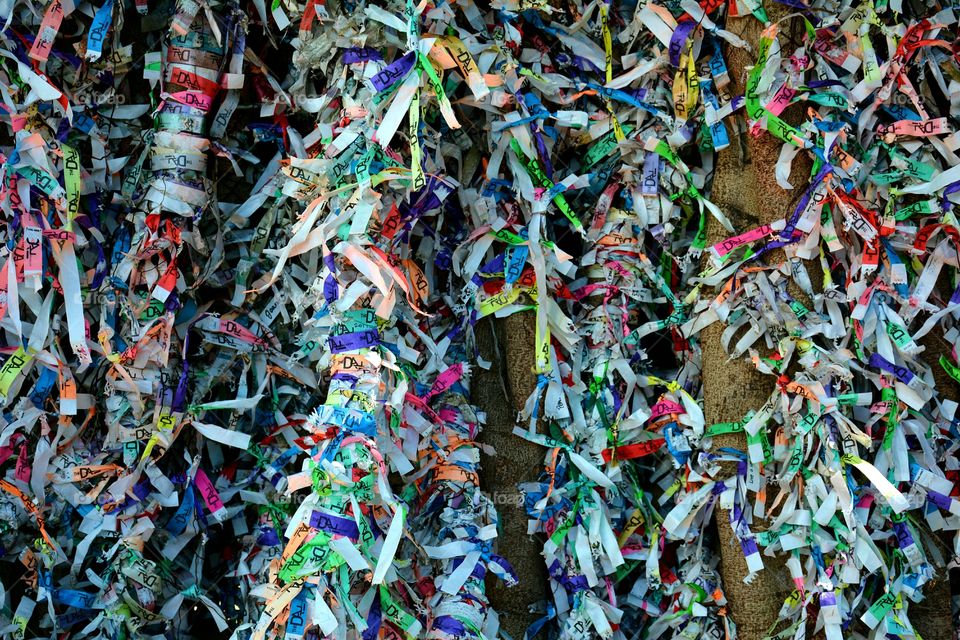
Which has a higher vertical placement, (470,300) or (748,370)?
(470,300)

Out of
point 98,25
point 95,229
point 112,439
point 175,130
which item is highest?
point 98,25

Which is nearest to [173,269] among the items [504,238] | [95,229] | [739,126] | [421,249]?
[95,229]

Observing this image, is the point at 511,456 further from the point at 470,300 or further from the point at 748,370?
the point at 748,370

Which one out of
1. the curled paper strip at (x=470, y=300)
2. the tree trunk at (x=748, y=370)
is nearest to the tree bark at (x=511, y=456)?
the curled paper strip at (x=470, y=300)

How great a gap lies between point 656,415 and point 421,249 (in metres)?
0.43

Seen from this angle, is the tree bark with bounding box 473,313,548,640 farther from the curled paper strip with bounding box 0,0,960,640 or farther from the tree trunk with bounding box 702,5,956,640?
the tree trunk with bounding box 702,5,956,640

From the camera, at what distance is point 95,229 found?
5.36 ft

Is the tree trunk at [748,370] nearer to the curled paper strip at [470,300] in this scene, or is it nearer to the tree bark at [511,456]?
the curled paper strip at [470,300]

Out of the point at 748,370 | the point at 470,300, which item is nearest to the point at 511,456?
the point at 470,300

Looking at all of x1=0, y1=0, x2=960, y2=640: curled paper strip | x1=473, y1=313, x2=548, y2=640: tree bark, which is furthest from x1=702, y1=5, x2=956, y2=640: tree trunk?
x1=473, y1=313, x2=548, y2=640: tree bark

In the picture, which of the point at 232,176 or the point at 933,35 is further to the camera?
the point at 232,176

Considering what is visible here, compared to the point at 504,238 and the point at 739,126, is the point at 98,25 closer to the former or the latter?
the point at 504,238

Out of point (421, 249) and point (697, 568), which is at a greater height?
point (421, 249)

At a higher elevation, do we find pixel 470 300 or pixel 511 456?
pixel 470 300
